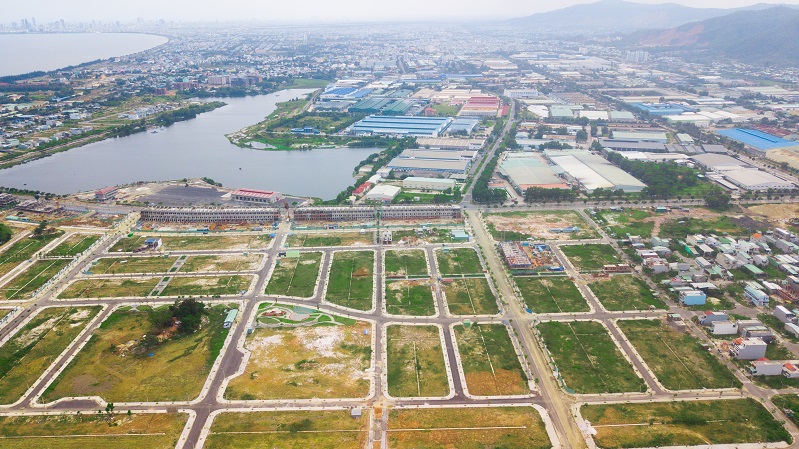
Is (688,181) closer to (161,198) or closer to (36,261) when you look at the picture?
(161,198)

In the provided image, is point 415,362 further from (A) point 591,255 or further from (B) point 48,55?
(B) point 48,55

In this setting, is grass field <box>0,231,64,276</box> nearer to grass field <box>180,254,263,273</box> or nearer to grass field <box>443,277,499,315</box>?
grass field <box>180,254,263,273</box>

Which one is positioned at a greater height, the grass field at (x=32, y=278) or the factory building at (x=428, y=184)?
the factory building at (x=428, y=184)

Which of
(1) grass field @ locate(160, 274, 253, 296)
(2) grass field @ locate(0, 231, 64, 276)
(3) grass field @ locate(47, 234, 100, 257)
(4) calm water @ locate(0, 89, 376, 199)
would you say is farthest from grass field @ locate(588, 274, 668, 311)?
(2) grass field @ locate(0, 231, 64, 276)

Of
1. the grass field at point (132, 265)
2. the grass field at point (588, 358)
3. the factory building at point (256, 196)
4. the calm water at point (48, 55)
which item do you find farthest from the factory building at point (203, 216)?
the calm water at point (48, 55)

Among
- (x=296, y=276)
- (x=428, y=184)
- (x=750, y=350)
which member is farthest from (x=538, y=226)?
(x=296, y=276)

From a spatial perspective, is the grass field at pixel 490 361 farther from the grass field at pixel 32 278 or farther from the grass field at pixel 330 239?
the grass field at pixel 32 278

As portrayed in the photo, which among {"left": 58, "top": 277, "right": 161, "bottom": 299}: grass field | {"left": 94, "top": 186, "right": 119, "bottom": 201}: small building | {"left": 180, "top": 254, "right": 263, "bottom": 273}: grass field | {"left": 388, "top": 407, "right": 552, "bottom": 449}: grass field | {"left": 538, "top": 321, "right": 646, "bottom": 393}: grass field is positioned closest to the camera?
{"left": 388, "top": 407, "right": 552, "bottom": 449}: grass field
